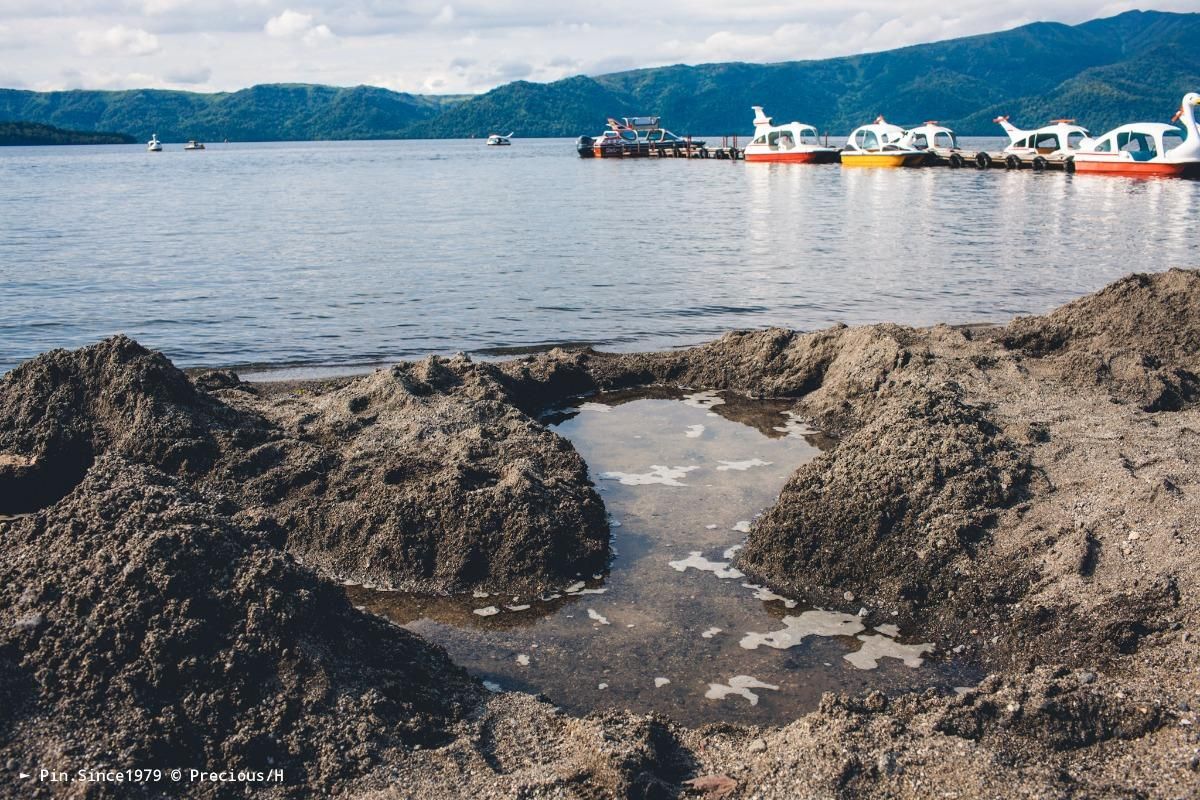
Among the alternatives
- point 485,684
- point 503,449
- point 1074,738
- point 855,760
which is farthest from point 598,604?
point 1074,738

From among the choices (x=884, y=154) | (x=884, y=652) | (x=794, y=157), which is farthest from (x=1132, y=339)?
(x=794, y=157)

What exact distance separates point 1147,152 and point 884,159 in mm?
18002

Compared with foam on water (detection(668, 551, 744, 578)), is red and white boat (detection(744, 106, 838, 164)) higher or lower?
higher

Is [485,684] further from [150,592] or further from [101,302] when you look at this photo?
[101,302]

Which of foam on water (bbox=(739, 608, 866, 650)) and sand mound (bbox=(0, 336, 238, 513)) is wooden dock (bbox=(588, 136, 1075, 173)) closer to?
foam on water (bbox=(739, 608, 866, 650))

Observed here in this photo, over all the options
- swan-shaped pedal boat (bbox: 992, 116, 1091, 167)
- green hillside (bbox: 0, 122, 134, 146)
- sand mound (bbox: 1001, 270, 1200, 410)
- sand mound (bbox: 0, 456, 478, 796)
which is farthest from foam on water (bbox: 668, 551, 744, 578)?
green hillside (bbox: 0, 122, 134, 146)

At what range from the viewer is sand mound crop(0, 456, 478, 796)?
3.75m

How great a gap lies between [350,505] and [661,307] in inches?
443

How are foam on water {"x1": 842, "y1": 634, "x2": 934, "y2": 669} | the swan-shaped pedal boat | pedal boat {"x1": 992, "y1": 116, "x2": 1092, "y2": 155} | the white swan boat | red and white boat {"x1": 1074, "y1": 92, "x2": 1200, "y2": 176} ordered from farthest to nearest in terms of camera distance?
the white swan boat < pedal boat {"x1": 992, "y1": 116, "x2": 1092, "y2": 155} < the swan-shaped pedal boat < red and white boat {"x1": 1074, "y1": 92, "x2": 1200, "y2": 176} < foam on water {"x1": 842, "y1": 634, "x2": 934, "y2": 669}

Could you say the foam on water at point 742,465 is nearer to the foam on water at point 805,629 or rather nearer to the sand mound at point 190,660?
the foam on water at point 805,629

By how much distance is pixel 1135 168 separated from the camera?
50719mm

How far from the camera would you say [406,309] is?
1714cm

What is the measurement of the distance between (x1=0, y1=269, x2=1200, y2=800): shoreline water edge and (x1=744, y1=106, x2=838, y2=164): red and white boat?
64.9m

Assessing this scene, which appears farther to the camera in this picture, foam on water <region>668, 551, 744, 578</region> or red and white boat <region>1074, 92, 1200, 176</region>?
red and white boat <region>1074, 92, 1200, 176</region>
